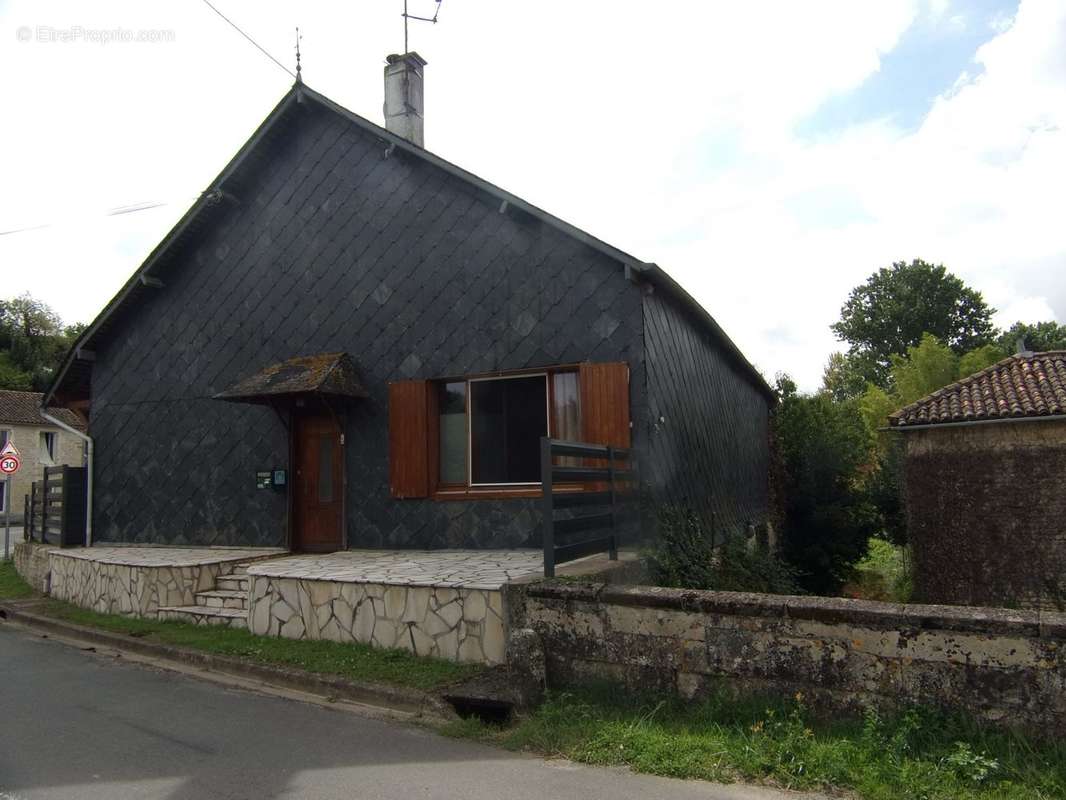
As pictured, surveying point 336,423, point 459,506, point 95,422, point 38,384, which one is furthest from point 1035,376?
point 38,384

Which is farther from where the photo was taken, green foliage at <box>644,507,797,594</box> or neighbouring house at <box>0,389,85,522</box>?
neighbouring house at <box>0,389,85,522</box>

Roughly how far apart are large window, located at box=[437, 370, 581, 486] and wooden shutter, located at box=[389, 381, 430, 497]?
251 mm

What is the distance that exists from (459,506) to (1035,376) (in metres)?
13.6

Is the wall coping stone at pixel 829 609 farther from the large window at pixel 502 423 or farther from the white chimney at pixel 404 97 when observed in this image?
the white chimney at pixel 404 97

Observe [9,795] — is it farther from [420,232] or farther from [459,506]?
[420,232]

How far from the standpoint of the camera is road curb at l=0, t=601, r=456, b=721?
21.0ft

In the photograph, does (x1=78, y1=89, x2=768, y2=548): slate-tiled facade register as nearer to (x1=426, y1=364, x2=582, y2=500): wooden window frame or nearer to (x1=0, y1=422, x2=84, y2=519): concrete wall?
(x1=426, y1=364, x2=582, y2=500): wooden window frame

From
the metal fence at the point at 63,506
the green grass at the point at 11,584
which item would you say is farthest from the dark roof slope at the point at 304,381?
the green grass at the point at 11,584

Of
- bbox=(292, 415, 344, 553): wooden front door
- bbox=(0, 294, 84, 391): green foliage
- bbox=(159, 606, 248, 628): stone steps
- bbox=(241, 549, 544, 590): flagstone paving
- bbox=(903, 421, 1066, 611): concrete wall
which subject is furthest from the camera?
bbox=(0, 294, 84, 391): green foliage

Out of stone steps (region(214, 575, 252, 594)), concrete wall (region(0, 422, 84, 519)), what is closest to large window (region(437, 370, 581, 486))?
stone steps (region(214, 575, 252, 594))

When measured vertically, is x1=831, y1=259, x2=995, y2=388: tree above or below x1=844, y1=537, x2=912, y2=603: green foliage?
above

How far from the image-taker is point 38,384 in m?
53.1

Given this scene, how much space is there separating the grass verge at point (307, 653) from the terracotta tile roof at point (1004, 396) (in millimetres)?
13403

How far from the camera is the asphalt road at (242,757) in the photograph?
470 centimetres
